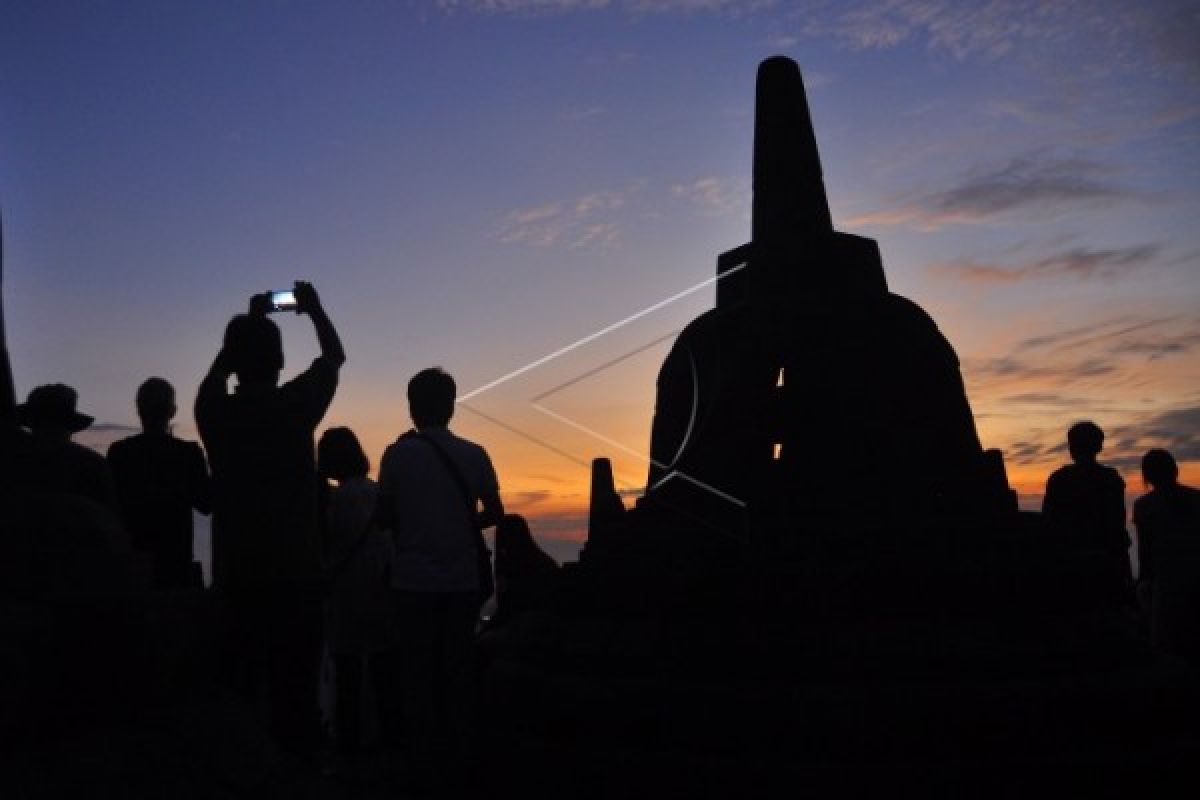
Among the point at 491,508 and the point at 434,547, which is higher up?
the point at 491,508

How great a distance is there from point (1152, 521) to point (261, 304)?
6.36 m

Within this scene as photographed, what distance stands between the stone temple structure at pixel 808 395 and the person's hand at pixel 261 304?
134 inches

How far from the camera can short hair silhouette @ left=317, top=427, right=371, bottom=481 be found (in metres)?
6.84

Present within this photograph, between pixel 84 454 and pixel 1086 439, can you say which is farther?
pixel 1086 439

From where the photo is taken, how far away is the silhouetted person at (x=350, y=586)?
6.76 m

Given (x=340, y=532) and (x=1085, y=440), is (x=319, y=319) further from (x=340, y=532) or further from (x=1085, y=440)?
(x=1085, y=440)

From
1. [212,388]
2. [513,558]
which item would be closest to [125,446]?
[212,388]

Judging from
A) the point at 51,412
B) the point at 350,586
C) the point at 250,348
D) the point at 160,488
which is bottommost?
the point at 350,586

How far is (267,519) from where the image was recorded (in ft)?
13.5

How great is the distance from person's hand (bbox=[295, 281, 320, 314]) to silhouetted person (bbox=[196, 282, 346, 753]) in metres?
0.23

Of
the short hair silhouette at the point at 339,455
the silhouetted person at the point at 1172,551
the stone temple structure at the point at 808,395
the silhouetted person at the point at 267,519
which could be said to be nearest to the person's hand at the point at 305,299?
the silhouetted person at the point at 267,519

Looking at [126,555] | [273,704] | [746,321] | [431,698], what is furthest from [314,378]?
[746,321]

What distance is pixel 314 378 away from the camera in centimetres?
439

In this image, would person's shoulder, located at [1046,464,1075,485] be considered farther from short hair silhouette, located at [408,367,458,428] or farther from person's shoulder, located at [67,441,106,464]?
person's shoulder, located at [67,441,106,464]
